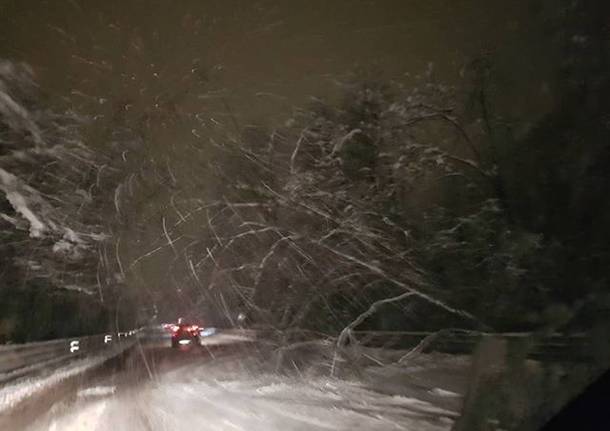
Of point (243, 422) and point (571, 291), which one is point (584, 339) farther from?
point (243, 422)

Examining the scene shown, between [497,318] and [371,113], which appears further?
[371,113]

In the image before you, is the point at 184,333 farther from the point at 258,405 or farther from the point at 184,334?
the point at 258,405

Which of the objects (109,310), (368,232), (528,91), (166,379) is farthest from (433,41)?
(109,310)

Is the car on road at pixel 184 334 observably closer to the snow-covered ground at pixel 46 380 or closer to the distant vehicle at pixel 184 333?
the distant vehicle at pixel 184 333

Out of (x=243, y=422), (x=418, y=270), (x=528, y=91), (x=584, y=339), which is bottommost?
(x=243, y=422)

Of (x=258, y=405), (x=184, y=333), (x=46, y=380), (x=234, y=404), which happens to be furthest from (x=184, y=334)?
(x=258, y=405)

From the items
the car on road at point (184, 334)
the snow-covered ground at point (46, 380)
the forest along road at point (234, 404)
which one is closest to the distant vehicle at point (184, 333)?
the car on road at point (184, 334)

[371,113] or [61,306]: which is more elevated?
[371,113]

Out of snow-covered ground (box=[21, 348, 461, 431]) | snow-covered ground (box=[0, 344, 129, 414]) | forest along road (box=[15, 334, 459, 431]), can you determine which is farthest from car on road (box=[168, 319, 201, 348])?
snow-covered ground (box=[0, 344, 129, 414])

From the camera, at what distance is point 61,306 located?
1795cm

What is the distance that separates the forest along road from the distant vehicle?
2.20 ft

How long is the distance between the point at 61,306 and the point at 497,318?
12.1 meters

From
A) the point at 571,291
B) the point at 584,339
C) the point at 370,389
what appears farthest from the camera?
the point at 370,389

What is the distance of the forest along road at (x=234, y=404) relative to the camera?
8.08 metres
